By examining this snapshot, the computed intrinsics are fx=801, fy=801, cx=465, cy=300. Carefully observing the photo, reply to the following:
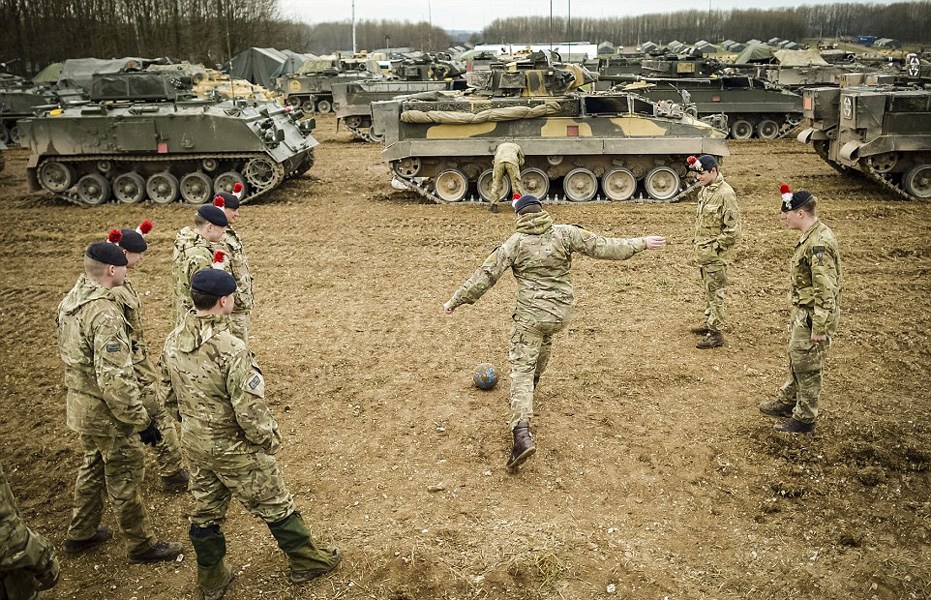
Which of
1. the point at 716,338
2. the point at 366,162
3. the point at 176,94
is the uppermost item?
the point at 176,94

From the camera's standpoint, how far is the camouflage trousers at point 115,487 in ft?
15.6

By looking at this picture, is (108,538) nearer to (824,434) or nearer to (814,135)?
(824,434)

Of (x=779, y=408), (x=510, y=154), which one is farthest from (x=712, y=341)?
(x=510, y=154)

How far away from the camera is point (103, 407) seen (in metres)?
4.74

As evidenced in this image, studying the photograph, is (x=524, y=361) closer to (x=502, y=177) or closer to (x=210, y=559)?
(x=210, y=559)

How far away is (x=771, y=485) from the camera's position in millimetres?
5430

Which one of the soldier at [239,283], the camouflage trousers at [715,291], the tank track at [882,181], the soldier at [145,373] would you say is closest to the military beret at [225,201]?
the soldier at [239,283]

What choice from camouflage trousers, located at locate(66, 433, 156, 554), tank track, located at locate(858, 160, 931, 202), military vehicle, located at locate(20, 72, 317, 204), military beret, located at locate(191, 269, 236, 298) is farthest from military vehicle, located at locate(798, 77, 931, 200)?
camouflage trousers, located at locate(66, 433, 156, 554)

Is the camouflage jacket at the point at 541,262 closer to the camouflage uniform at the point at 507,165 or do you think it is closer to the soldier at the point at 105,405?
the soldier at the point at 105,405

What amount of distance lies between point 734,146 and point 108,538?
19137 millimetres

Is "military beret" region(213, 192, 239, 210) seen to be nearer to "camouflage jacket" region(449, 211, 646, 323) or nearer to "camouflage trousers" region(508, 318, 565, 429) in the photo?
"camouflage jacket" region(449, 211, 646, 323)

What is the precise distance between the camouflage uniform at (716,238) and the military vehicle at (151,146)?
29.4 ft

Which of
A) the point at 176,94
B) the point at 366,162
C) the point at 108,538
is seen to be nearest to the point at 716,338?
the point at 108,538

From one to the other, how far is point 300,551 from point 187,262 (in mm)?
2508
